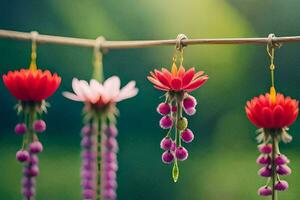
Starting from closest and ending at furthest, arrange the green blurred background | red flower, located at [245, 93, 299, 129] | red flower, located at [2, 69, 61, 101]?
red flower, located at [245, 93, 299, 129] → red flower, located at [2, 69, 61, 101] → the green blurred background

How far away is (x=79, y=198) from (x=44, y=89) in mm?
1158

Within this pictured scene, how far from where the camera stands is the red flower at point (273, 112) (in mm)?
1321

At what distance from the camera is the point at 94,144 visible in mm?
1360

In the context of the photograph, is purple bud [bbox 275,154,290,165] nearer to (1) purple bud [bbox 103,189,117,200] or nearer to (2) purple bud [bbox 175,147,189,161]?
(2) purple bud [bbox 175,147,189,161]

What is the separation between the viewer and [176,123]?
1393mm

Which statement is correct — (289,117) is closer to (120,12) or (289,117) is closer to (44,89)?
(44,89)

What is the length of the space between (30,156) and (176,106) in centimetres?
34

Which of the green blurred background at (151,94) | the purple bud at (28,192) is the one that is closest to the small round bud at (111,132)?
the purple bud at (28,192)

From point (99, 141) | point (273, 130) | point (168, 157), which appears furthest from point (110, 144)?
point (273, 130)

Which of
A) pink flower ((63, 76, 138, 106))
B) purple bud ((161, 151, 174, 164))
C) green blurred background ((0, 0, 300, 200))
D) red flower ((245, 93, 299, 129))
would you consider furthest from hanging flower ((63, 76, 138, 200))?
green blurred background ((0, 0, 300, 200))

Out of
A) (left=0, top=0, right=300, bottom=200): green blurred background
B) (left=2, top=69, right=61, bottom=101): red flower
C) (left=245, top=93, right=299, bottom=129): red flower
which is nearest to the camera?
(left=245, top=93, right=299, bottom=129): red flower

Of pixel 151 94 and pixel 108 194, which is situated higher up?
pixel 151 94

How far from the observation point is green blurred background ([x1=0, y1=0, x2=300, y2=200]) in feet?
8.13

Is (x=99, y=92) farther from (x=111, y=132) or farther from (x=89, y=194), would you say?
(x=89, y=194)
